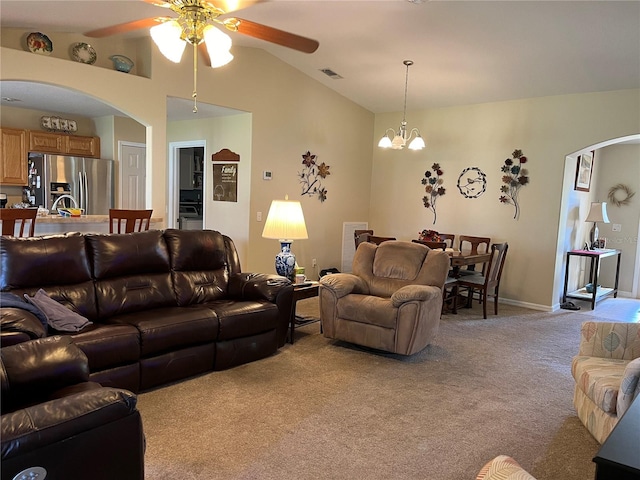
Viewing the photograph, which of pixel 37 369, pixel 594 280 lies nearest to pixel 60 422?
pixel 37 369

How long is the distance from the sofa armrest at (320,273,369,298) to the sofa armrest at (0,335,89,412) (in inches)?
94.8

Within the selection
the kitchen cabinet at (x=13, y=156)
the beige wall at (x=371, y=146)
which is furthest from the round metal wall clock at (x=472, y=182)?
the kitchen cabinet at (x=13, y=156)

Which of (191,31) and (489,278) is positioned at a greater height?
(191,31)

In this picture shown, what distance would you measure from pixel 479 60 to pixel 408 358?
11.0ft

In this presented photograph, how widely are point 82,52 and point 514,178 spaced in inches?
210

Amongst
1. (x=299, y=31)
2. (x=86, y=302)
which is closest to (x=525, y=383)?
(x=86, y=302)

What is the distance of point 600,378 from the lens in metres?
2.57

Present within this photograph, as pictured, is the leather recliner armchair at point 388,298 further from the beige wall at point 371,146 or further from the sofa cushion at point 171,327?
the beige wall at point 371,146

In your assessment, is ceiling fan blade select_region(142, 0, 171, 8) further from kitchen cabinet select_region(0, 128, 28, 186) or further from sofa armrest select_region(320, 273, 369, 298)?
kitchen cabinet select_region(0, 128, 28, 186)

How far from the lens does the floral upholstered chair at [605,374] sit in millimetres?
2291

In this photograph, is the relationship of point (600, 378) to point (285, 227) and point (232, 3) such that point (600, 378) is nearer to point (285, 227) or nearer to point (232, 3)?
point (285, 227)

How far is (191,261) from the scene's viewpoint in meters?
4.02

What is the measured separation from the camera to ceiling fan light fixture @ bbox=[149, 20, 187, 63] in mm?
2752

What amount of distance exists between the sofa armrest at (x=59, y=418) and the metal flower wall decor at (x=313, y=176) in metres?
5.06
